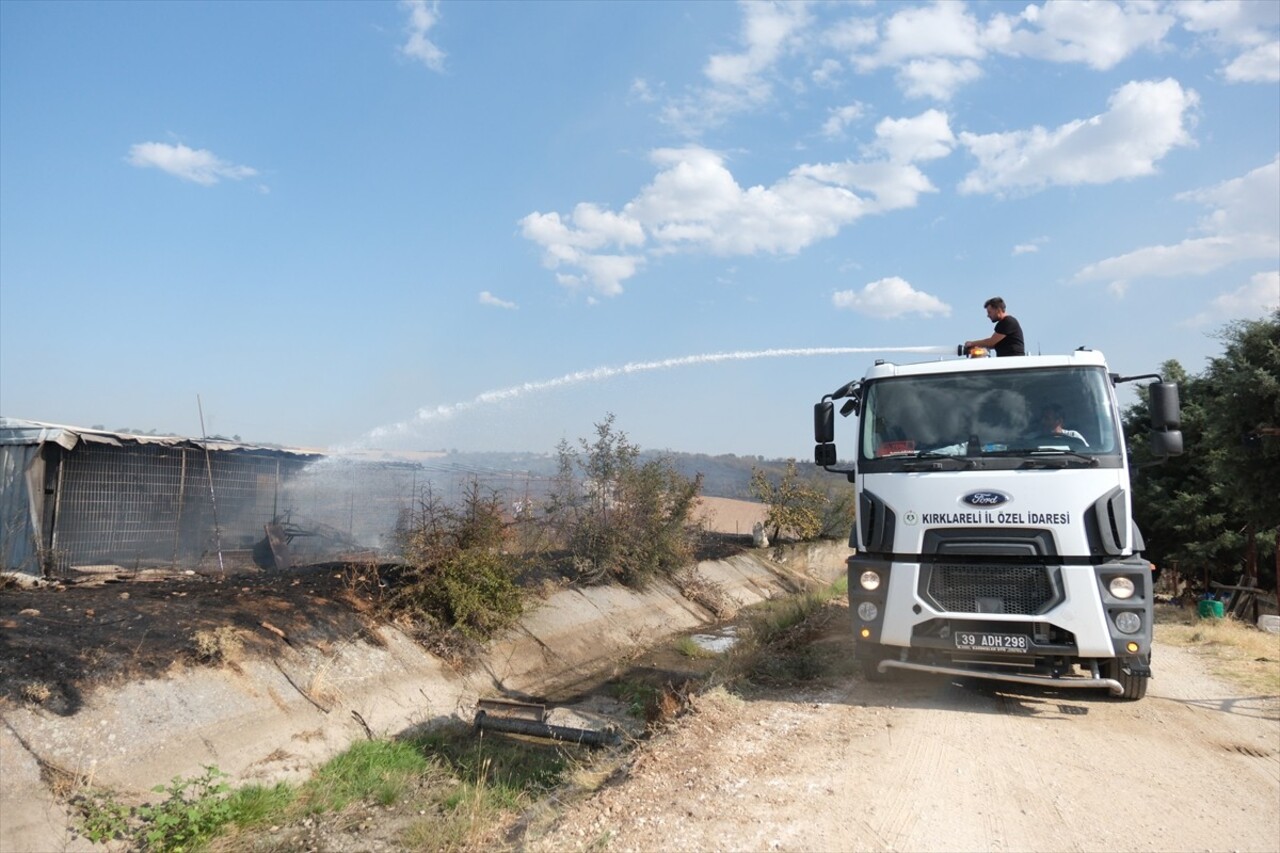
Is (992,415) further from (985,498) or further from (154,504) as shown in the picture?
(154,504)

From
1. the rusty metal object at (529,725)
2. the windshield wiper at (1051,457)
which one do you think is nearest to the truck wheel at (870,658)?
the windshield wiper at (1051,457)

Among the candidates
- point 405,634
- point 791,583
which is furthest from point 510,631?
point 791,583

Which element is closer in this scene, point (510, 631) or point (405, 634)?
point (405, 634)

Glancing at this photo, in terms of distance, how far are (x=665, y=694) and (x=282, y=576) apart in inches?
315

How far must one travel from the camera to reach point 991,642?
24.3 feet

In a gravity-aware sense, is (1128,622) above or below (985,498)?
below

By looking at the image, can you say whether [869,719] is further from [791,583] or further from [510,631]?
[791,583]

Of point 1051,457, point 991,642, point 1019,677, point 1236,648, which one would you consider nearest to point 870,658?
point 991,642

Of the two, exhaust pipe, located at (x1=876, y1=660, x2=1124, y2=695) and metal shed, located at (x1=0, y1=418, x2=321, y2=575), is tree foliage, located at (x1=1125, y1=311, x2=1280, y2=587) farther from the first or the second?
metal shed, located at (x1=0, y1=418, x2=321, y2=575)

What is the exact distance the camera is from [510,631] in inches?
523

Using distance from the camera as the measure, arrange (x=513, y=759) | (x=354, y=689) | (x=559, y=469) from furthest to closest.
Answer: (x=559, y=469) < (x=354, y=689) < (x=513, y=759)

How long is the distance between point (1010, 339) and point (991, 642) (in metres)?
3.51

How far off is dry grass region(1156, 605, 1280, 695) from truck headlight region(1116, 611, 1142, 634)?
3.47m

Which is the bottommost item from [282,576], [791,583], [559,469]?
[791,583]
